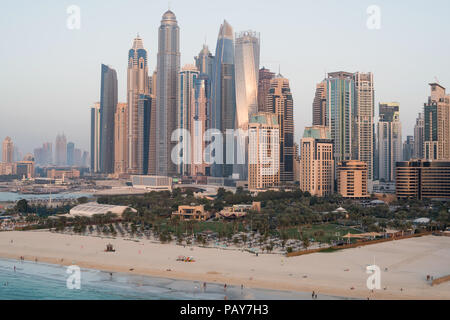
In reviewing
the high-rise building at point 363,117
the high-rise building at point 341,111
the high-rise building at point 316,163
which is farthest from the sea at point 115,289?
the high-rise building at point 363,117

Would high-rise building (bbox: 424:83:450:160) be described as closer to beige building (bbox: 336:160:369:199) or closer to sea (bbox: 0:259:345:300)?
beige building (bbox: 336:160:369:199)

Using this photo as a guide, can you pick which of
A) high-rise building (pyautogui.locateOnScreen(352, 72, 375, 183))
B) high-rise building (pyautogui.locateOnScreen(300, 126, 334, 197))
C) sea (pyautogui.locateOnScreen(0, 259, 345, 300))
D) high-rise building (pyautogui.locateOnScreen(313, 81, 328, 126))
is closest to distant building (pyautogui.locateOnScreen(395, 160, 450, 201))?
high-rise building (pyautogui.locateOnScreen(300, 126, 334, 197))

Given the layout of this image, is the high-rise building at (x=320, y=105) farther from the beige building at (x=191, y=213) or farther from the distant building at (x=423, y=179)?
the beige building at (x=191, y=213)

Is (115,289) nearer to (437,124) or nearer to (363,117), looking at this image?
(437,124)
